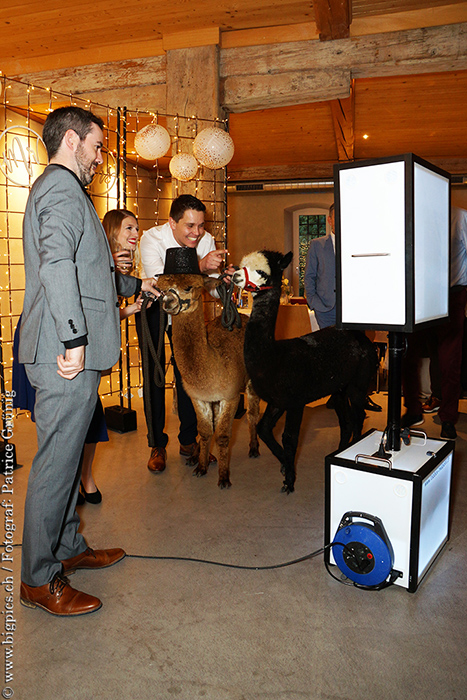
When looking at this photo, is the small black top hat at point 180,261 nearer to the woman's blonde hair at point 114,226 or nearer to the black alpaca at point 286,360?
the black alpaca at point 286,360

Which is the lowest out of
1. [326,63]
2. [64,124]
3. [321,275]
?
[321,275]

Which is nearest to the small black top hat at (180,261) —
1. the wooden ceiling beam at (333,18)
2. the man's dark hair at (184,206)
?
the man's dark hair at (184,206)

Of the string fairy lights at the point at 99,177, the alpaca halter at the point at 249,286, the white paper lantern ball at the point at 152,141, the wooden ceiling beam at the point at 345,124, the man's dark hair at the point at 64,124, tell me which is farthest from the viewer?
the wooden ceiling beam at the point at 345,124

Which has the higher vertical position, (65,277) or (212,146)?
(212,146)

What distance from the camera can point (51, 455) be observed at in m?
1.94

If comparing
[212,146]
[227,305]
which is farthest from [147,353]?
[212,146]

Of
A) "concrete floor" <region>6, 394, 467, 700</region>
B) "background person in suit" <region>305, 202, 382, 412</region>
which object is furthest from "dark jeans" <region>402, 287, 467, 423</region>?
"concrete floor" <region>6, 394, 467, 700</region>

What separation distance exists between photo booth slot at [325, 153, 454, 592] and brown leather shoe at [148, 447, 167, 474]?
5.01 feet

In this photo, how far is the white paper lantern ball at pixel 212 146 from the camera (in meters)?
4.50

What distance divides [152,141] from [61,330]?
3328mm

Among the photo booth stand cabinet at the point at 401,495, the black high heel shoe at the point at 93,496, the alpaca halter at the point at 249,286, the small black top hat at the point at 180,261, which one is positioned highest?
the small black top hat at the point at 180,261

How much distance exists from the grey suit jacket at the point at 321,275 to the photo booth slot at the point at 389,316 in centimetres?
274

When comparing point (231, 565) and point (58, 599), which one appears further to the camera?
point (231, 565)

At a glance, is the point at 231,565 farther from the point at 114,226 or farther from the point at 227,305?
the point at 114,226
